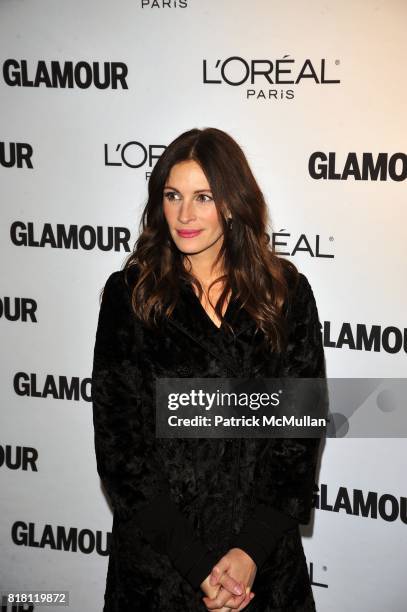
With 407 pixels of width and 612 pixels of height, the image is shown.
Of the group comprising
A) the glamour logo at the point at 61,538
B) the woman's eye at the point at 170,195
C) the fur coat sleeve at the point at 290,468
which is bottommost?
the glamour logo at the point at 61,538

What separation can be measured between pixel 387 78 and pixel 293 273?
96cm

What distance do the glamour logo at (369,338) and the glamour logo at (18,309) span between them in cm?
115

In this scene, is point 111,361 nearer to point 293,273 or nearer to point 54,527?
point 293,273

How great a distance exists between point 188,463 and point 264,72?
1.46m

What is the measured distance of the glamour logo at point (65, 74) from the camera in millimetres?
2994

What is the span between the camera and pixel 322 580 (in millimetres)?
3238

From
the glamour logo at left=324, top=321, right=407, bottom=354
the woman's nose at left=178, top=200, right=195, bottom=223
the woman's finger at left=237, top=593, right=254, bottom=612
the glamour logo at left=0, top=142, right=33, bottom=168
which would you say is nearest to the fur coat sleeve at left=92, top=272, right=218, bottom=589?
the woman's finger at left=237, top=593, right=254, bottom=612

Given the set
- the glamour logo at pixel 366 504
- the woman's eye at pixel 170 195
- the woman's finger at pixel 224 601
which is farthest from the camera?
the glamour logo at pixel 366 504

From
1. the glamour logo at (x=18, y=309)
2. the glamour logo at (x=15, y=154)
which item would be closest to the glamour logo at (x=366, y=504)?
the glamour logo at (x=18, y=309)

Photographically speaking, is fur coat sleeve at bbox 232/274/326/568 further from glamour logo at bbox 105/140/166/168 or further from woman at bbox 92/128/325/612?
glamour logo at bbox 105/140/166/168

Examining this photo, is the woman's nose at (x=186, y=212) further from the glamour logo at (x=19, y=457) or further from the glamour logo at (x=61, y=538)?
the glamour logo at (x=61, y=538)

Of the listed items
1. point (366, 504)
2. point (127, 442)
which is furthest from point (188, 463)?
point (366, 504)

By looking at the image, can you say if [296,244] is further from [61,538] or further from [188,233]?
[61,538]

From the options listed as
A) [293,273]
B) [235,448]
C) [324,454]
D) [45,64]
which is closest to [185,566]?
[235,448]
